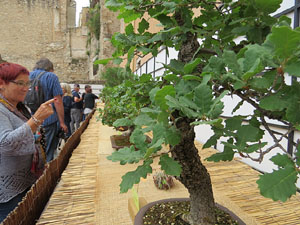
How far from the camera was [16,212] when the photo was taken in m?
0.91

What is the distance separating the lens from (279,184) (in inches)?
13.6

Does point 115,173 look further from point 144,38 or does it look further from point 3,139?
point 144,38

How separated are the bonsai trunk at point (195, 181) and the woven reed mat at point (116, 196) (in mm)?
434

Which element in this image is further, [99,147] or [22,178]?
[99,147]

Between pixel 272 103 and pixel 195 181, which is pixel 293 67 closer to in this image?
pixel 272 103

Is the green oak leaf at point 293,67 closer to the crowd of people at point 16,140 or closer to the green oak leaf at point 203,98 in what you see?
the green oak leaf at point 203,98

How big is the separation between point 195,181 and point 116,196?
73cm

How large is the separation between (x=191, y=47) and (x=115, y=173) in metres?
1.28

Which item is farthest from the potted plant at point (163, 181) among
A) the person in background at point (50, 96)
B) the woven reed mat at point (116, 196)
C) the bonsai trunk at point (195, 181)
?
the person in background at point (50, 96)

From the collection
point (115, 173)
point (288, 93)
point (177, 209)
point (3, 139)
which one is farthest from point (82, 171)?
point (288, 93)

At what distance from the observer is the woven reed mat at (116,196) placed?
1.14m

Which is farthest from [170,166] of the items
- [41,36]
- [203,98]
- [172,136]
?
[41,36]

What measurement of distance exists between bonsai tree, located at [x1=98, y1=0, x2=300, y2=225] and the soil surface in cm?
6

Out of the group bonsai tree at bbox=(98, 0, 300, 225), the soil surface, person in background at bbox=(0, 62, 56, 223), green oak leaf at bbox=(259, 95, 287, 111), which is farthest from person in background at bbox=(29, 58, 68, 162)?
green oak leaf at bbox=(259, 95, 287, 111)
